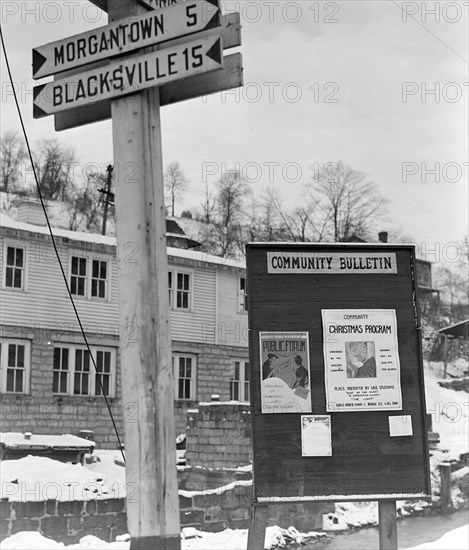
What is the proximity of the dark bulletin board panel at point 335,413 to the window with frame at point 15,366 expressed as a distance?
1838 cm

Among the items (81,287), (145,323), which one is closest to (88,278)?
(81,287)

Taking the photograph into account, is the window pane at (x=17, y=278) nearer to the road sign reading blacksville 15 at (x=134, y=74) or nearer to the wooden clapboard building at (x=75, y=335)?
the wooden clapboard building at (x=75, y=335)

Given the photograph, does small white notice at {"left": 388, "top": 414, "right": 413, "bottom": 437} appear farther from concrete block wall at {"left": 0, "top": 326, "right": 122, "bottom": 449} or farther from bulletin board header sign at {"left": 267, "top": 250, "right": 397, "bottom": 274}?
concrete block wall at {"left": 0, "top": 326, "right": 122, "bottom": 449}

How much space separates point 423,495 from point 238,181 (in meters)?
62.9

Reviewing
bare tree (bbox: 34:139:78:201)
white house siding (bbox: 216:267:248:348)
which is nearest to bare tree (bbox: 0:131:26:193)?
bare tree (bbox: 34:139:78:201)

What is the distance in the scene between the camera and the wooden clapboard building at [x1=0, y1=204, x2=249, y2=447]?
75.8 feet

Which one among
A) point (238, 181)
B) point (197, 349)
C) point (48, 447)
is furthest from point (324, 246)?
point (238, 181)

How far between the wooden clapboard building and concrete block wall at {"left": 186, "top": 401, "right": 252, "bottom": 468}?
2.61m

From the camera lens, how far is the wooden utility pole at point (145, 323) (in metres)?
4.45

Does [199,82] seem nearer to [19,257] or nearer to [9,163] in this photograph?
[19,257]

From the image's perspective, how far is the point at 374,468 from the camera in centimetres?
544

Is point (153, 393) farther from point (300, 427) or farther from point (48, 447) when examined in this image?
point (48, 447)

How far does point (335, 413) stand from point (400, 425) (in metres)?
0.44

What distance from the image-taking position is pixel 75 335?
24375 millimetres
